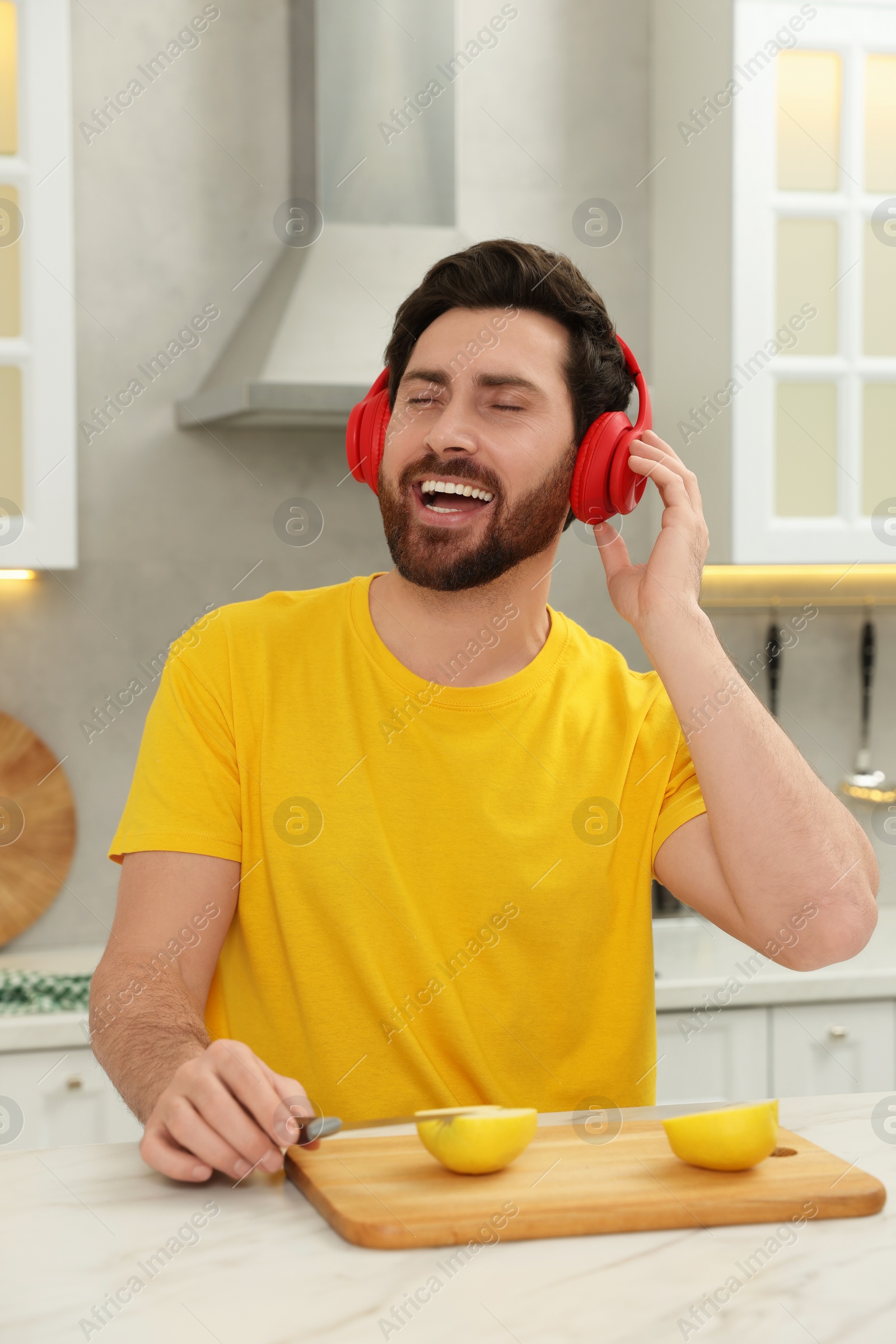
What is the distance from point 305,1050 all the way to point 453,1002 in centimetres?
15

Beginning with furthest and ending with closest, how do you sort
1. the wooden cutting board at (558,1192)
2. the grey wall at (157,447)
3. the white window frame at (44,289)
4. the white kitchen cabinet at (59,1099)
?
1. the grey wall at (157,447)
2. the white window frame at (44,289)
3. the white kitchen cabinet at (59,1099)
4. the wooden cutting board at (558,1192)

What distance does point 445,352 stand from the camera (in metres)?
1.41

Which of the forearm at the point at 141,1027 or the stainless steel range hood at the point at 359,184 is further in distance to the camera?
the stainless steel range hood at the point at 359,184

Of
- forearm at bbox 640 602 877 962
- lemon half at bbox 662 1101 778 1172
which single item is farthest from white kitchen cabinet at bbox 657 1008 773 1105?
lemon half at bbox 662 1101 778 1172

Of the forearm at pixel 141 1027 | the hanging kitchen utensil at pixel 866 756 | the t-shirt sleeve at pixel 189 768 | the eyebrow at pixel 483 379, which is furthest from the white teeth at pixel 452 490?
the hanging kitchen utensil at pixel 866 756

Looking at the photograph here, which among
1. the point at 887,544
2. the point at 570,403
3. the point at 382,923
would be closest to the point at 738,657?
the point at 887,544

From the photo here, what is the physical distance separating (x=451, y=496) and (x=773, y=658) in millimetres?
1591

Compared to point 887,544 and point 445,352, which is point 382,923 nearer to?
point 445,352

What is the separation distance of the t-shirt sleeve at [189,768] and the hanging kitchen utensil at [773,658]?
1706mm

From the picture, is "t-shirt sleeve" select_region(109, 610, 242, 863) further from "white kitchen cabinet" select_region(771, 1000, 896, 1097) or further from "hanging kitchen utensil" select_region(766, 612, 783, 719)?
"hanging kitchen utensil" select_region(766, 612, 783, 719)

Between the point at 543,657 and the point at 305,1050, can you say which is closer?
the point at 305,1050

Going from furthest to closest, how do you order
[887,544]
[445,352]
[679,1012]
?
1. [887,544]
2. [679,1012]
3. [445,352]

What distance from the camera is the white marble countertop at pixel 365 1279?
683 mm

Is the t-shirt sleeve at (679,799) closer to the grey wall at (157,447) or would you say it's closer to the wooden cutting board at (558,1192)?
the wooden cutting board at (558,1192)
